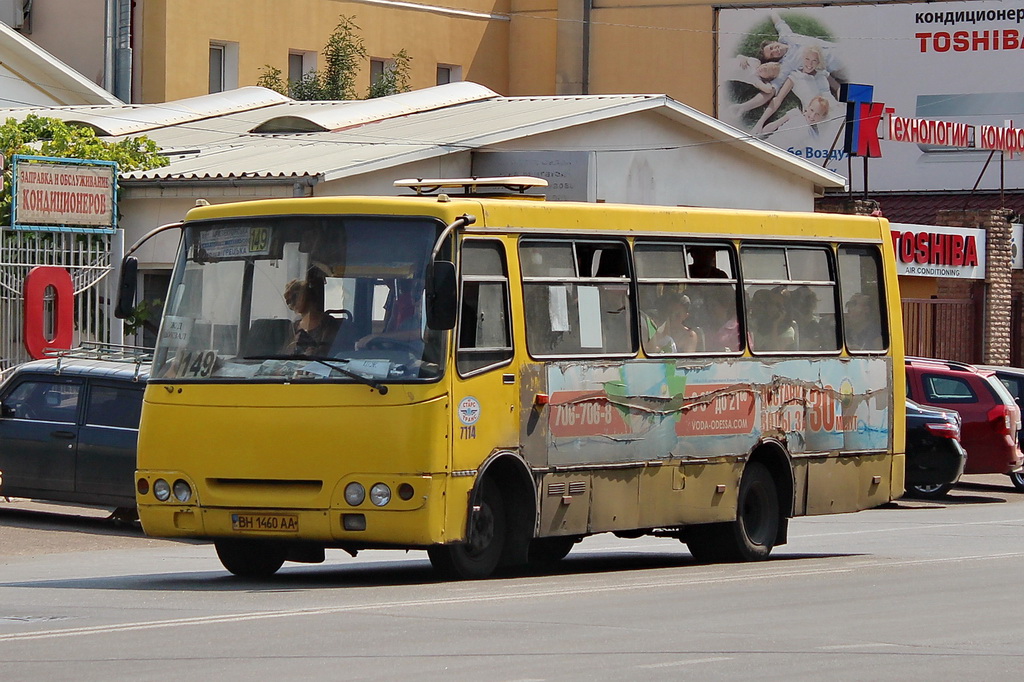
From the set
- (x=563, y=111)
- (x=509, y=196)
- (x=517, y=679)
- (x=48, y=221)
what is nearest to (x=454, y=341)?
(x=509, y=196)

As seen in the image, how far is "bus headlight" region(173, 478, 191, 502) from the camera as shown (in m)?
12.6

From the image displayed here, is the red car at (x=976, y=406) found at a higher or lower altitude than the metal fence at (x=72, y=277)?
lower

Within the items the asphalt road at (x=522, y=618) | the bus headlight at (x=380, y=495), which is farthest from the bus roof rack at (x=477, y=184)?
the asphalt road at (x=522, y=618)

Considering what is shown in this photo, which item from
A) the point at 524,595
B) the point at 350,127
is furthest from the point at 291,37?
the point at 524,595

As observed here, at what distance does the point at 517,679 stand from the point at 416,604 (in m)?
2.89

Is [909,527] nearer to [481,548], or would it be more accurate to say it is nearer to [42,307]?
[481,548]

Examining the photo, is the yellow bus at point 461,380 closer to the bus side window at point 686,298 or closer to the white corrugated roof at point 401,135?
the bus side window at point 686,298

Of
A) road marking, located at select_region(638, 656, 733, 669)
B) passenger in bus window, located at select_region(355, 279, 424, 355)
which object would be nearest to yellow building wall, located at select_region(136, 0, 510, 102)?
passenger in bus window, located at select_region(355, 279, 424, 355)

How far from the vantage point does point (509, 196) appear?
14047mm

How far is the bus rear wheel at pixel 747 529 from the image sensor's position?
15133mm

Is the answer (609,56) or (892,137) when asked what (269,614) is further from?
(609,56)

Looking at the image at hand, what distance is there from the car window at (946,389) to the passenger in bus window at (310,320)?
14.5 metres

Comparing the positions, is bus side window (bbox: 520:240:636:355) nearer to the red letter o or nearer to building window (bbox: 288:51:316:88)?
the red letter o

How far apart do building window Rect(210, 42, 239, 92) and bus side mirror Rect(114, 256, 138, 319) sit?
37107 millimetres
